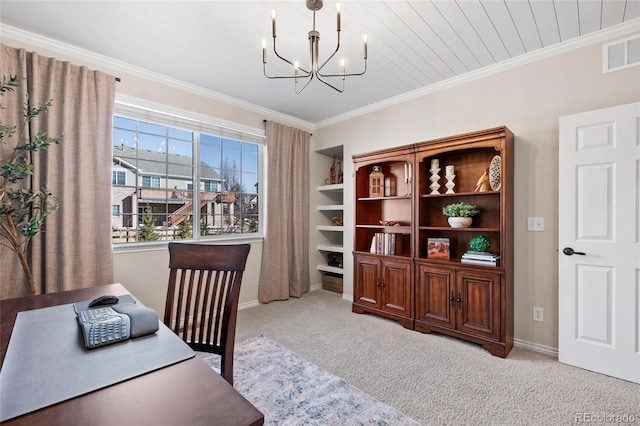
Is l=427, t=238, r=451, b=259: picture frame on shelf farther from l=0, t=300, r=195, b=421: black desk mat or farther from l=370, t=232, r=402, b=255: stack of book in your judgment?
l=0, t=300, r=195, b=421: black desk mat

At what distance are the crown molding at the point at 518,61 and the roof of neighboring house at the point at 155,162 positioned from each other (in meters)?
2.26

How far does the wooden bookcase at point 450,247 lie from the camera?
253 cm

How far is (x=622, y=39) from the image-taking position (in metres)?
2.24

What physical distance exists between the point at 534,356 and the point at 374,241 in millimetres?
1795

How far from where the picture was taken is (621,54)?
7.35ft

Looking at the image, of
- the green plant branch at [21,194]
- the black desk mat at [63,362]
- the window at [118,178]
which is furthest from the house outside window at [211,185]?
the black desk mat at [63,362]

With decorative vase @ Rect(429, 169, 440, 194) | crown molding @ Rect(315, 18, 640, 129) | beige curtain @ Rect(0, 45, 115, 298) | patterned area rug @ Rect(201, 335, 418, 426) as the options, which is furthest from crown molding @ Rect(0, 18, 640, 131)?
patterned area rug @ Rect(201, 335, 418, 426)

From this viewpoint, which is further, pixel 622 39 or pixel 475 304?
pixel 475 304

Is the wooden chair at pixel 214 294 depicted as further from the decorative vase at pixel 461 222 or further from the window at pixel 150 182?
the decorative vase at pixel 461 222

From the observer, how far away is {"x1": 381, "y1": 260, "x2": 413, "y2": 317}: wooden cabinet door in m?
3.05

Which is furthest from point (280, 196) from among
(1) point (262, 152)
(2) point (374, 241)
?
(2) point (374, 241)

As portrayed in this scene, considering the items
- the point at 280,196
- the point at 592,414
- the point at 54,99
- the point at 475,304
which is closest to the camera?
the point at 592,414

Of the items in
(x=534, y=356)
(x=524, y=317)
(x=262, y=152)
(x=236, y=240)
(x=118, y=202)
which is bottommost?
(x=534, y=356)

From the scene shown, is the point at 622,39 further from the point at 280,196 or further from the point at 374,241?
→ the point at 280,196
